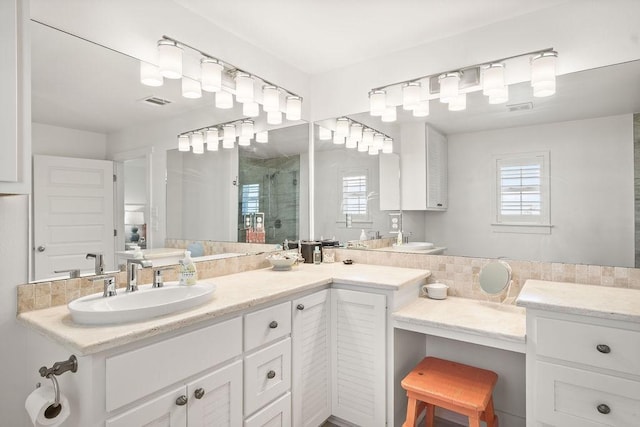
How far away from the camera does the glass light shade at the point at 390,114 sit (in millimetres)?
2533

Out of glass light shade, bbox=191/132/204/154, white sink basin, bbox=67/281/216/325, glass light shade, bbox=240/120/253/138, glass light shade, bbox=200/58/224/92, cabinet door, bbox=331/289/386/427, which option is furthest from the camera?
glass light shade, bbox=240/120/253/138

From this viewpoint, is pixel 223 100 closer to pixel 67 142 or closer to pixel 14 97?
pixel 67 142

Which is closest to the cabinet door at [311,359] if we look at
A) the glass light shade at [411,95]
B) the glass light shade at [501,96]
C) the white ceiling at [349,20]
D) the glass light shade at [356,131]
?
the glass light shade at [356,131]

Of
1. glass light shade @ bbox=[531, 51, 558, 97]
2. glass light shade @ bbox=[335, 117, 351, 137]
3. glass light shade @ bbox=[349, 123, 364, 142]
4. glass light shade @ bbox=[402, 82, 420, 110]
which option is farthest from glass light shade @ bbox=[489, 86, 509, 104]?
glass light shade @ bbox=[335, 117, 351, 137]

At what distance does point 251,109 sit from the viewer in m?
2.46

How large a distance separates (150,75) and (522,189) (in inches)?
84.6

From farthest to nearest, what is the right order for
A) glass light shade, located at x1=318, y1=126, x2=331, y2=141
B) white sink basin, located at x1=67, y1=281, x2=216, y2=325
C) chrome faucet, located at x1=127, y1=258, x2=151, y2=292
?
glass light shade, located at x1=318, y1=126, x2=331, y2=141
chrome faucet, located at x1=127, y1=258, x2=151, y2=292
white sink basin, located at x1=67, y1=281, x2=216, y2=325

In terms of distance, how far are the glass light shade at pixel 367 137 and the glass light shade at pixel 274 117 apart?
2.14 feet

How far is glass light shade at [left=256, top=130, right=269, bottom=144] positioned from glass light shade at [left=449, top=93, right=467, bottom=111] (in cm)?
131

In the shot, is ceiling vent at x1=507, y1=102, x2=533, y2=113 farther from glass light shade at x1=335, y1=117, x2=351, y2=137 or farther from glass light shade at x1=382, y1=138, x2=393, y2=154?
glass light shade at x1=335, y1=117, x2=351, y2=137

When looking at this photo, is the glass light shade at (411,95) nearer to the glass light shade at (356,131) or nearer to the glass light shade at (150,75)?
the glass light shade at (356,131)

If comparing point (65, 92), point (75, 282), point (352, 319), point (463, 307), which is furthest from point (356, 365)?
point (65, 92)

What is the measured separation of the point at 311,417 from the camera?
198 centimetres

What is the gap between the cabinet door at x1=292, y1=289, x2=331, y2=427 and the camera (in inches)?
74.4
